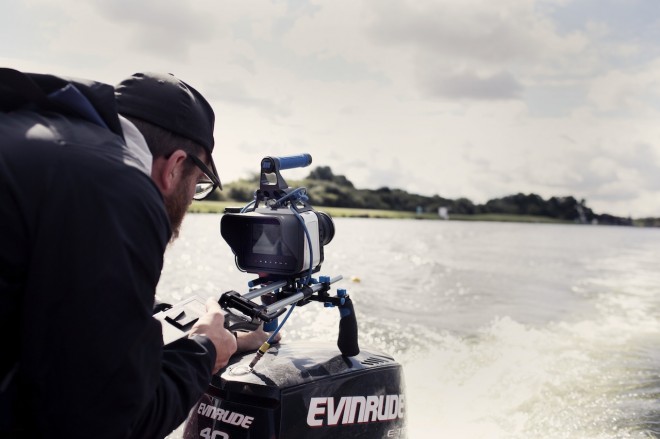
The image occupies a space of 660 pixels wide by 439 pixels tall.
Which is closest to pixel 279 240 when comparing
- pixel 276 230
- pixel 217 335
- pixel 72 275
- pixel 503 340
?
pixel 276 230

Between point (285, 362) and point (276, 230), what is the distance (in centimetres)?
60

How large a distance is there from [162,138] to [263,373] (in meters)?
1.21

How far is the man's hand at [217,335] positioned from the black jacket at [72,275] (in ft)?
1.37

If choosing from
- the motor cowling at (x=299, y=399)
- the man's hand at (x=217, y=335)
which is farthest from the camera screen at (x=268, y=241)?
the man's hand at (x=217, y=335)

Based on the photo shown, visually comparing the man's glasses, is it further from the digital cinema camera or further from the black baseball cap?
the digital cinema camera

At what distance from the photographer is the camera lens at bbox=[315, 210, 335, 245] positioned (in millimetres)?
2664

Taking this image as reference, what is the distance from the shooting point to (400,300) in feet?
30.9

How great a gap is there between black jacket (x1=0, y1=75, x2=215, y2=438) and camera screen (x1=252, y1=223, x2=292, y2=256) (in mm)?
1150

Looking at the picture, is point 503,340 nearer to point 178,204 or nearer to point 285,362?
point 285,362

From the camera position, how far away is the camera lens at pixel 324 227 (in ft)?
8.74

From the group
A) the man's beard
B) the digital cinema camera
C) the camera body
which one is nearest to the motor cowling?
the digital cinema camera

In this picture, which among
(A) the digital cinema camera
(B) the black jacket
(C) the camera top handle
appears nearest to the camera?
(B) the black jacket

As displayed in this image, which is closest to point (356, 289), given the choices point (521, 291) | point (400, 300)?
point (400, 300)

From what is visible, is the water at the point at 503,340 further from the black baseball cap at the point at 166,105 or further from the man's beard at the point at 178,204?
the black baseball cap at the point at 166,105
